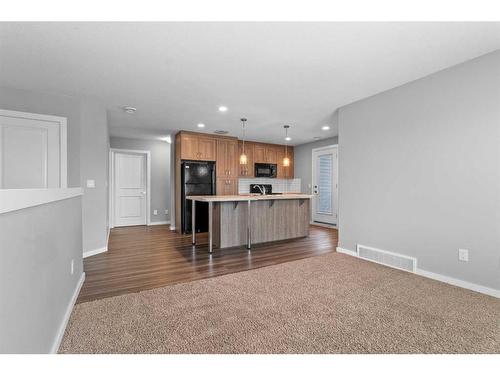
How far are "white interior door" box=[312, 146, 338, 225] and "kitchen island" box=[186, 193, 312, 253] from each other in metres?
1.83

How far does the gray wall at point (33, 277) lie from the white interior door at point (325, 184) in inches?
225

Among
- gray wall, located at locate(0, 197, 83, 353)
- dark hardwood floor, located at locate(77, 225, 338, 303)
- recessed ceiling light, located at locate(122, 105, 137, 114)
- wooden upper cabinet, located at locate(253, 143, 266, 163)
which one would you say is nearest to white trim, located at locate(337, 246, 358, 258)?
dark hardwood floor, located at locate(77, 225, 338, 303)

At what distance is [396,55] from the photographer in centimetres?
231

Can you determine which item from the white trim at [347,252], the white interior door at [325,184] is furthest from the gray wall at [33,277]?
the white interior door at [325,184]

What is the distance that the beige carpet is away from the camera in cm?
154

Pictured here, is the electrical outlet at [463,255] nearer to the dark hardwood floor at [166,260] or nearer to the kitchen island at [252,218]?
the dark hardwood floor at [166,260]

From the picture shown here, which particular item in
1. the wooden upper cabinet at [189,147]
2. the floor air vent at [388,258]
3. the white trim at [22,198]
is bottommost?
the floor air vent at [388,258]

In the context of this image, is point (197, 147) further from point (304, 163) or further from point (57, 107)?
point (304, 163)

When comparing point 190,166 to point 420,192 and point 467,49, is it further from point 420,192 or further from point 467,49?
point 467,49

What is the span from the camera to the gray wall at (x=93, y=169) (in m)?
3.59

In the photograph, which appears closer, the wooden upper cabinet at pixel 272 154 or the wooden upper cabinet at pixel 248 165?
the wooden upper cabinet at pixel 248 165

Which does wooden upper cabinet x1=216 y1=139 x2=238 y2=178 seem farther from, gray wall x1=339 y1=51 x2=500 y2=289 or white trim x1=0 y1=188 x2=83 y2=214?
white trim x1=0 y1=188 x2=83 y2=214

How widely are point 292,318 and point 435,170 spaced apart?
2310 millimetres

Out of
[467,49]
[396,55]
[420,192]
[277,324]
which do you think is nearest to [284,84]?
[396,55]
